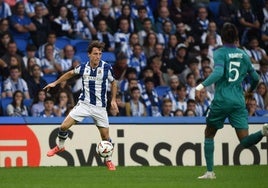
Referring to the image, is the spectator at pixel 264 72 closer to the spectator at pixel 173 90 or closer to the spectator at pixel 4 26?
the spectator at pixel 173 90

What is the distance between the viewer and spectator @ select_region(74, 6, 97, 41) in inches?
906

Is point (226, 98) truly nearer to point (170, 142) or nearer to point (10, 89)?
point (170, 142)

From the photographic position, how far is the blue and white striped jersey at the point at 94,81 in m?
15.6

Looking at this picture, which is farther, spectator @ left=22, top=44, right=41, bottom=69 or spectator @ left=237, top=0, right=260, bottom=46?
spectator @ left=237, top=0, right=260, bottom=46

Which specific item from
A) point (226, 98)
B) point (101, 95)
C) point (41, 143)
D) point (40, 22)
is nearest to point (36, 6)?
point (40, 22)

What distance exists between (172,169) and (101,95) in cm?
195

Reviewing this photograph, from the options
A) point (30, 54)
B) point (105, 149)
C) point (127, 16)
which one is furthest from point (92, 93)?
point (127, 16)

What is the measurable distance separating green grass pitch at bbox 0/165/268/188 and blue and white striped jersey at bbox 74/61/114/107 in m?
1.19

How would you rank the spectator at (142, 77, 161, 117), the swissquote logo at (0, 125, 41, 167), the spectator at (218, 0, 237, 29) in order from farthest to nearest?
the spectator at (218, 0, 237, 29) < the spectator at (142, 77, 161, 117) < the swissquote logo at (0, 125, 41, 167)

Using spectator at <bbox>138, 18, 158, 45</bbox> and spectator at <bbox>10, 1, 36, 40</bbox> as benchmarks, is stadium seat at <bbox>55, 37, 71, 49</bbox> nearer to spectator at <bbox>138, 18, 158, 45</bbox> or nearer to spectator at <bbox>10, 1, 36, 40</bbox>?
spectator at <bbox>10, 1, 36, 40</bbox>

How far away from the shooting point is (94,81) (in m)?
15.6

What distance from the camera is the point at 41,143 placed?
18.3 m

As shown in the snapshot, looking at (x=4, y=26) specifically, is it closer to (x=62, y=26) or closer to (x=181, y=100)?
(x=62, y=26)

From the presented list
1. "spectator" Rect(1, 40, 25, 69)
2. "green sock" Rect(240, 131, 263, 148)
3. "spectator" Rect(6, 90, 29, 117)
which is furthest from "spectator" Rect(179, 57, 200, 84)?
"green sock" Rect(240, 131, 263, 148)
